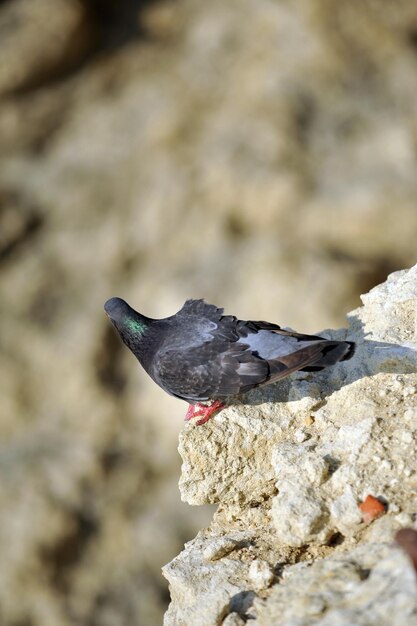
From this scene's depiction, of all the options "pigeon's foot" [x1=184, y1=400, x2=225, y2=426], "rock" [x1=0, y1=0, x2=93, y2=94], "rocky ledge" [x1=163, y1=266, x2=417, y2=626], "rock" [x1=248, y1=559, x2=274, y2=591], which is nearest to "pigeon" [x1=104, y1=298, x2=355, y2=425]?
"pigeon's foot" [x1=184, y1=400, x2=225, y2=426]

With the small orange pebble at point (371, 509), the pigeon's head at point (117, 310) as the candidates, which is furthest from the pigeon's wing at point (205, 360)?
the small orange pebble at point (371, 509)

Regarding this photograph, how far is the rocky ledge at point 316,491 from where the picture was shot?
3035 mm

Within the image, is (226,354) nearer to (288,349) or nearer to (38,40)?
(288,349)

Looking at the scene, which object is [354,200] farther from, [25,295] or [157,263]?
[25,295]

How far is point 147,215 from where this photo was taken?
1354cm

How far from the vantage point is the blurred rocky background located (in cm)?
1163

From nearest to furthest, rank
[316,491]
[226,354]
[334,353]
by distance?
[316,491]
[334,353]
[226,354]

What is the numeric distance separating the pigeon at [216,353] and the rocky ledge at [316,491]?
7.5 inches

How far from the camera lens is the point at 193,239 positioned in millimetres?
13203

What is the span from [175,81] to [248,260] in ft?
13.2

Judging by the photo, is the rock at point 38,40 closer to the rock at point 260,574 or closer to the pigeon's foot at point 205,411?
the pigeon's foot at point 205,411

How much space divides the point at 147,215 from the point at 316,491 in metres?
10.4

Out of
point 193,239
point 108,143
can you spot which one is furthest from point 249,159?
point 108,143

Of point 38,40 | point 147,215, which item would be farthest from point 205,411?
point 38,40
